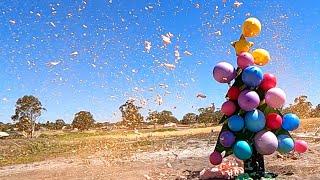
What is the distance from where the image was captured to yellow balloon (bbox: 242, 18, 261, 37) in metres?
7.87

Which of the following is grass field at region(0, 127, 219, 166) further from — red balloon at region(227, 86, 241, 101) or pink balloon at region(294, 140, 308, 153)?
pink balloon at region(294, 140, 308, 153)

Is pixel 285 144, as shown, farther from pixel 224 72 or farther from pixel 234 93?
pixel 224 72

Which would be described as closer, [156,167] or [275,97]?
[275,97]

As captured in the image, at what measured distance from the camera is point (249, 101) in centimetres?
735

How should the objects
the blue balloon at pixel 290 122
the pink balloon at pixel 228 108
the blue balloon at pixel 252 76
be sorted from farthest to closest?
the pink balloon at pixel 228 108, the blue balloon at pixel 290 122, the blue balloon at pixel 252 76

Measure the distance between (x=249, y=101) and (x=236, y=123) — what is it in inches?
17.9

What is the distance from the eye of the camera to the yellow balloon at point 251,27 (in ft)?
25.8

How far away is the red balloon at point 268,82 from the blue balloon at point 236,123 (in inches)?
27.2

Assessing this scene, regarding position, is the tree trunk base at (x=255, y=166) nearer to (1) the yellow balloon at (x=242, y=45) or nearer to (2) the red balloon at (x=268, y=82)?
(2) the red balloon at (x=268, y=82)

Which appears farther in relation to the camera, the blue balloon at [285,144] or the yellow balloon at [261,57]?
the yellow balloon at [261,57]

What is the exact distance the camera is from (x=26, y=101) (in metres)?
66.4

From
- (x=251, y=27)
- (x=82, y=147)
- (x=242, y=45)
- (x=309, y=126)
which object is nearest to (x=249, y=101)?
(x=242, y=45)

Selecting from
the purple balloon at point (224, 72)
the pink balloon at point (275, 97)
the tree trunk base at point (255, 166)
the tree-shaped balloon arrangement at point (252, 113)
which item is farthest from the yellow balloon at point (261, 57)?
the tree trunk base at point (255, 166)

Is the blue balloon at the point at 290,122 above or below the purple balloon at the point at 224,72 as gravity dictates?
below
